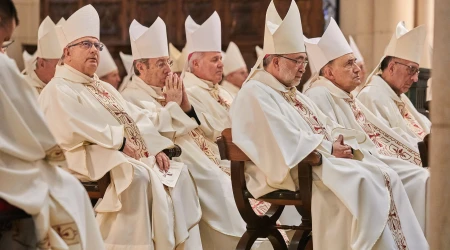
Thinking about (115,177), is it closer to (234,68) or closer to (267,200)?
(267,200)

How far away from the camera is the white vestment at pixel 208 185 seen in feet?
24.3

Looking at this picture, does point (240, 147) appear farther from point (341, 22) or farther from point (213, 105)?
point (341, 22)

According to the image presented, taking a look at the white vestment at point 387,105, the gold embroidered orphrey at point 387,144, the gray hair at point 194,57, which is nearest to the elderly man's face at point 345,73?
the gold embroidered orphrey at point 387,144

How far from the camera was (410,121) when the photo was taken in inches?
352

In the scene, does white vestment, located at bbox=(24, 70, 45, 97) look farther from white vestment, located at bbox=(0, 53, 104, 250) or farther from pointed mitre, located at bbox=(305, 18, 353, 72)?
white vestment, located at bbox=(0, 53, 104, 250)

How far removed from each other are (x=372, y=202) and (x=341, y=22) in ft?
22.6

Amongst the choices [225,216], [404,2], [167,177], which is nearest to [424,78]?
[404,2]

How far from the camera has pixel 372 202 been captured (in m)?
6.34

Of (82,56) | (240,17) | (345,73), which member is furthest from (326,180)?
(240,17)

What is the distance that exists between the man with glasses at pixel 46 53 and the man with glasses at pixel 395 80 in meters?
2.63

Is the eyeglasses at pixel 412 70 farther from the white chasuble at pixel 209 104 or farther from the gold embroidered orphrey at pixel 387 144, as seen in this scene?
the white chasuble at pixel 209 104

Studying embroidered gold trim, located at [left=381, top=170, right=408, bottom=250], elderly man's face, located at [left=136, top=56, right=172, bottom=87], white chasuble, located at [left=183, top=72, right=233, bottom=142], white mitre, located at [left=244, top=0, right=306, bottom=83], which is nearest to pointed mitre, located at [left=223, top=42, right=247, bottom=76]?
white chasuble, located at [left=183, top=72, right=233, bottom=142]

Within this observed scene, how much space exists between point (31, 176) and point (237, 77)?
24.5ft

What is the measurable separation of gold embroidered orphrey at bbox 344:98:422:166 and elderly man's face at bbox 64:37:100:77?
2.16m
